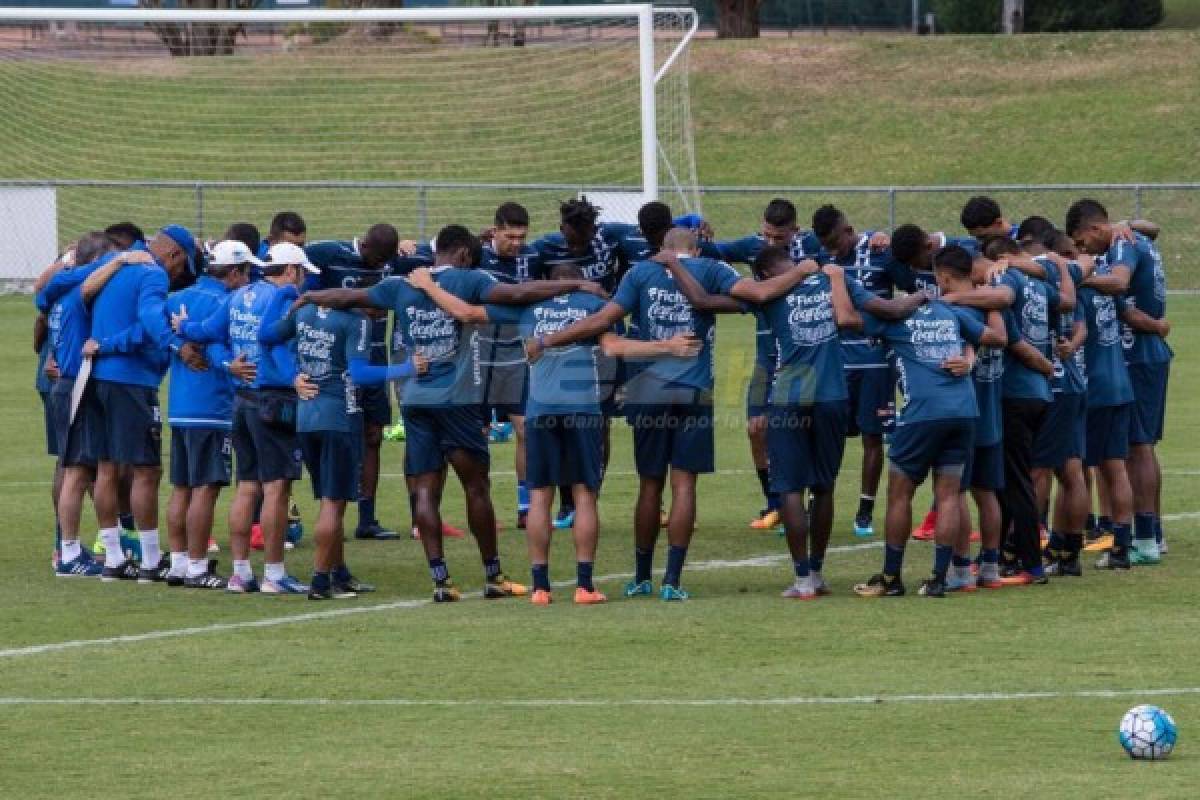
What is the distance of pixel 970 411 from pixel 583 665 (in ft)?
10.8

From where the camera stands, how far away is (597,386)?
13.4m

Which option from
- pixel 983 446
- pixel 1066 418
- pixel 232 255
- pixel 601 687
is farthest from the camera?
pixel 1066 418

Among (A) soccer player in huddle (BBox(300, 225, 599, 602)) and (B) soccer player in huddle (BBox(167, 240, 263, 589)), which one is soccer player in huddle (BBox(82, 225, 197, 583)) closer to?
(B) soccer player in huddle (BBox(167, 240, 263, 589))

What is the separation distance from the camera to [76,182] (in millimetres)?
34000

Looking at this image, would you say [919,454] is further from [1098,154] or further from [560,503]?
[1098,154]

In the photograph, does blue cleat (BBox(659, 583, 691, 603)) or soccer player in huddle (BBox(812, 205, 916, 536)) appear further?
soccer player in huddle (BBox(812, 205, 916, 536))

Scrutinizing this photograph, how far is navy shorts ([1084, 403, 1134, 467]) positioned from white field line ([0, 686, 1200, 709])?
13.8 ft

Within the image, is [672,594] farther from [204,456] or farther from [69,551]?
[69,551]

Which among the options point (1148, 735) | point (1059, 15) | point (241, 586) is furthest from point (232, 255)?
point (1059, 15)

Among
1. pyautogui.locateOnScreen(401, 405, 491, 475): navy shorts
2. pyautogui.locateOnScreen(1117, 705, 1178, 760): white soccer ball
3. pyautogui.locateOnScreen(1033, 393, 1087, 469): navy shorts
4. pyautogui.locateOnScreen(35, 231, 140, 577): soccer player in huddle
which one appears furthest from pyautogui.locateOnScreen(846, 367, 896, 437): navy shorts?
pyautogui.locateOnScreen(1117, 705, 1178, 760): white soccer ball

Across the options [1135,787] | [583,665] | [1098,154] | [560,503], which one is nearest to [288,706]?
[583,665]

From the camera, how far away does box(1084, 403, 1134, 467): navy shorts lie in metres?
14.7

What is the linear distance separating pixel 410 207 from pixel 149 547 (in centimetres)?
2314

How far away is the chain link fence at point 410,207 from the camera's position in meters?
35.8
